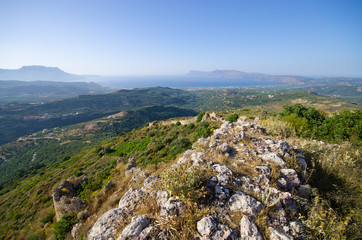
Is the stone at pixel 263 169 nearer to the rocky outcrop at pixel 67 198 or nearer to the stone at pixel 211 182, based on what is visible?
the stone at pixel 211 182

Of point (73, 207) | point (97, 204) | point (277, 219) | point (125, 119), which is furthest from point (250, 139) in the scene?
point (125, 119)

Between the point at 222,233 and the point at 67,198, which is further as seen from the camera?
the point at 67,198

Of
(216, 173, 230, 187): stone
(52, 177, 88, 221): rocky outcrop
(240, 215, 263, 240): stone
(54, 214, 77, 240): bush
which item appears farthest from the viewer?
(52, 177, 88, 221): rocky outcrop

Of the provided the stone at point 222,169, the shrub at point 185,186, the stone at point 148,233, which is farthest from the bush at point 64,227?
the stone at point 222,169

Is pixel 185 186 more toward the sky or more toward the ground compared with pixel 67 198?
more toward the sky

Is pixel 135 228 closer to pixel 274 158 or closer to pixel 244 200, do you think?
pixel 244 200

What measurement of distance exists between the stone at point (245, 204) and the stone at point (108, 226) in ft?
9.91

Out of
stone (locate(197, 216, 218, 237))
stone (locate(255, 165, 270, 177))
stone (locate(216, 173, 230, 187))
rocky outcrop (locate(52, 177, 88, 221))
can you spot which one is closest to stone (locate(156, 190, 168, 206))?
stone (locate(197, 216, 218, 237))

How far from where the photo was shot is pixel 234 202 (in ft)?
11.1

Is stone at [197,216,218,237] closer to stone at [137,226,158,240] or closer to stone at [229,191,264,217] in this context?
stone at [229,191,264,217]

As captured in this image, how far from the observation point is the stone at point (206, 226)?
270 centimetres

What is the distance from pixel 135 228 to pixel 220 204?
80.5 inches

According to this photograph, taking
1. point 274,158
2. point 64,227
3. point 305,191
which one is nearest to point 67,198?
point 64,227

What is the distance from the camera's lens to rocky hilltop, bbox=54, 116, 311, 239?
284cm
